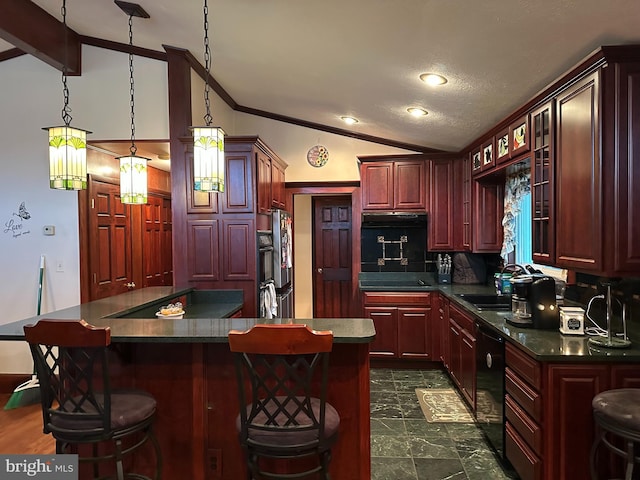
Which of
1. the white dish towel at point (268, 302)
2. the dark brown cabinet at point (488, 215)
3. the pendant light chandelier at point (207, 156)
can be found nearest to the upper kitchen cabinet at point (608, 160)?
the pendant light chandelier at point (207, 156)

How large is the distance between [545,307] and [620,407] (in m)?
0.77

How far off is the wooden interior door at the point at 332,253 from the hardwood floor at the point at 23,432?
12.2ft

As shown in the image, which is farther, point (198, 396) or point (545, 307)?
point (545, 307)

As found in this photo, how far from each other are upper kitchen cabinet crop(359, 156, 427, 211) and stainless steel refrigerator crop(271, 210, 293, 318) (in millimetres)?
942

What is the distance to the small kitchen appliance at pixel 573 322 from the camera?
90.0 inches

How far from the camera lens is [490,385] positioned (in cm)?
266

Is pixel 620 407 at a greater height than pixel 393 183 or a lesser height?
lesser

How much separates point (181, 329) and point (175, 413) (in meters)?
0.46

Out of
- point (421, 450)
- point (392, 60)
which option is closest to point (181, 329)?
point (421, 450)

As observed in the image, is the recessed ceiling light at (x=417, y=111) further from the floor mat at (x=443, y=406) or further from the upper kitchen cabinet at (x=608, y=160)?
the floor mat at (x=443, y=406)

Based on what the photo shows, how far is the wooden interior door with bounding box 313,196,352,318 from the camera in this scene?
244 inches

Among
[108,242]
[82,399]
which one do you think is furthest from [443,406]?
[108,242]

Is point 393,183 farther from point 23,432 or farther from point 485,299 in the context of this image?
point 23,432

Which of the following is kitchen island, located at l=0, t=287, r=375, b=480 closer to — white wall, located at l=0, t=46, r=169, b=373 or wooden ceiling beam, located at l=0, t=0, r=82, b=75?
white wall, located at l=0, t=46, r=169, b=373
